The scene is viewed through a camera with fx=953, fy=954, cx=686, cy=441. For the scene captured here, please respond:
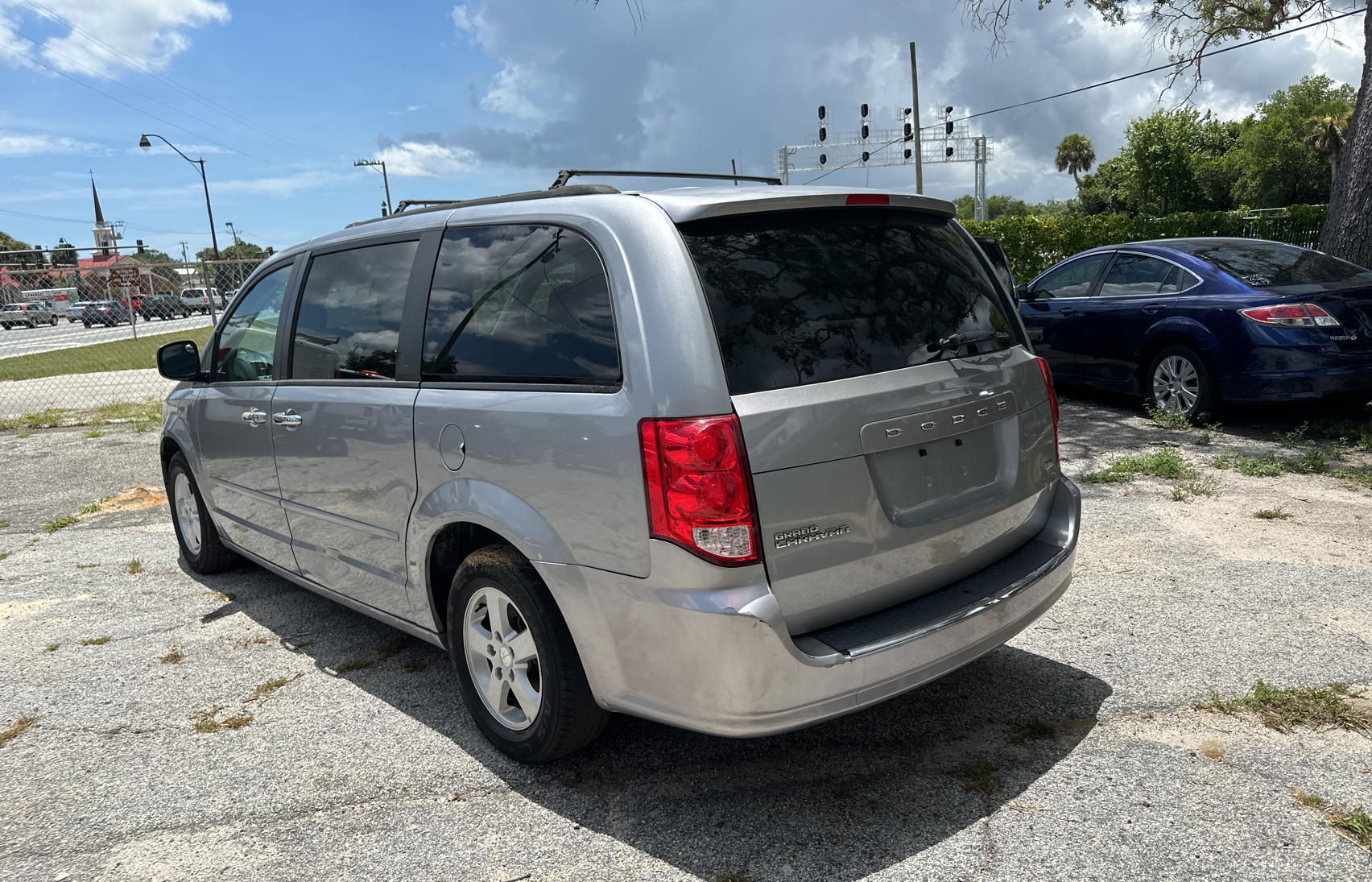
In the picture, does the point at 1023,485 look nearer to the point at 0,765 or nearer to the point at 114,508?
the point at 0,765

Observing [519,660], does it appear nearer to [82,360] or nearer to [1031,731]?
[1031,731]

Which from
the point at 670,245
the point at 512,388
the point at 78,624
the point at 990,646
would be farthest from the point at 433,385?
the point at 78,624

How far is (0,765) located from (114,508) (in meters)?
4.52

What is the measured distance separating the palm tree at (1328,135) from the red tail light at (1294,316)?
57.1 m

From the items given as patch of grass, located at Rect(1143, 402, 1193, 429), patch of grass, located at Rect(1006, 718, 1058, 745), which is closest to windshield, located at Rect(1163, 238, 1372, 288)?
patch of grass, located at Rect(1143, 402, 1193, 429)

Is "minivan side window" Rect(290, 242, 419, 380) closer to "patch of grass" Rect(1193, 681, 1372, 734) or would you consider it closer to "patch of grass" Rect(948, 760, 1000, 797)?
"patch of grass" Rect(948, 760, 1000, 797)

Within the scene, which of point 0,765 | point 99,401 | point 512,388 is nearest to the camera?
point 512,388

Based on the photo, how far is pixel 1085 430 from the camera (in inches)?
328

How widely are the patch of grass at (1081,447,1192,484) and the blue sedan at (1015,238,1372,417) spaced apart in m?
1.30

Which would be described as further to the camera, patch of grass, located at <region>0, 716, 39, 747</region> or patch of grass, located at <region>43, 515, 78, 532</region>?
patch of grass, located at <region>43, 515, 78, 532</region>

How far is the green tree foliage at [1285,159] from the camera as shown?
59.7 meters

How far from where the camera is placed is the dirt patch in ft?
24.5

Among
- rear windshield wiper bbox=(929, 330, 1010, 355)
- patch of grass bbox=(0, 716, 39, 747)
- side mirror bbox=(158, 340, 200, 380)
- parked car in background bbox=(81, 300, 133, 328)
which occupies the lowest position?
patch of grass bbox=(0, 716, 39, 747)

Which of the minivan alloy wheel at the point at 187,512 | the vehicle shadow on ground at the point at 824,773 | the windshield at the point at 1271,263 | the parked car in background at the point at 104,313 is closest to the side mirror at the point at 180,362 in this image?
the minivan alloy wheel at the point at 187,512
